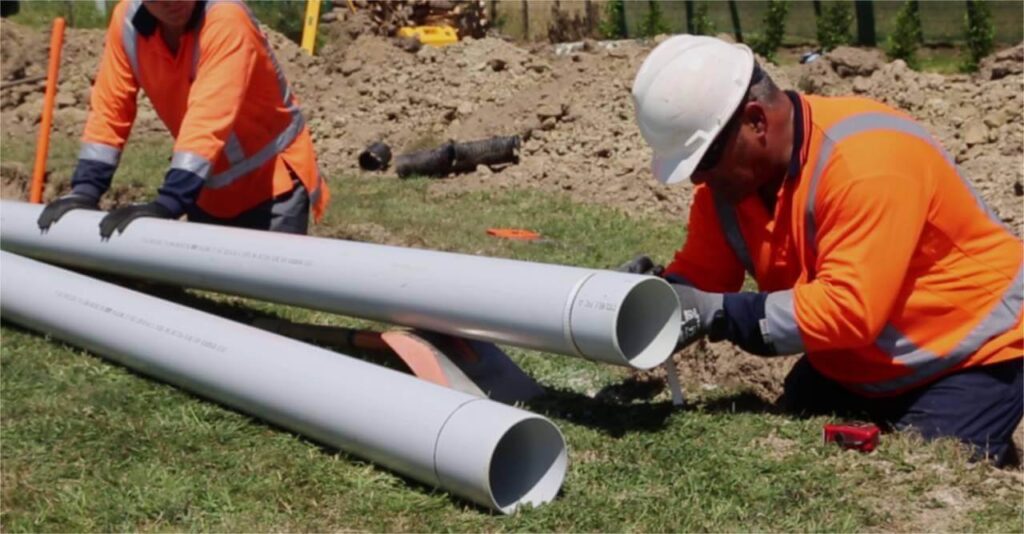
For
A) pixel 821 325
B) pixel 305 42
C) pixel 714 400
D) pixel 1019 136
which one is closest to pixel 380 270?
pixel 714 400

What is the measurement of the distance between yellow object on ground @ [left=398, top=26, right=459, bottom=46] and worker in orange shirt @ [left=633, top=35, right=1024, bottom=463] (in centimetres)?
1421

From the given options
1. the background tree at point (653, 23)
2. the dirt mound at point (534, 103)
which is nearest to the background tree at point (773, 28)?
the background tree at point (653, 23)

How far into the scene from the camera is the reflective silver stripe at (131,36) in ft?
19.3

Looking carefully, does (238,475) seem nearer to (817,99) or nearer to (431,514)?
(431,514)

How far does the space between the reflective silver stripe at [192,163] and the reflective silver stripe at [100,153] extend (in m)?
0.92

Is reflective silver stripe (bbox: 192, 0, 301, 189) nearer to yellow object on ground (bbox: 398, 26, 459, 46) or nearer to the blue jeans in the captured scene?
the blue jeans

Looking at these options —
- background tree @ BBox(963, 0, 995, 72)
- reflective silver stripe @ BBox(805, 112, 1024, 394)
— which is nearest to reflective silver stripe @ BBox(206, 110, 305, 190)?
reflective silver stripe @ BBox(805, 112, 1024, 394)

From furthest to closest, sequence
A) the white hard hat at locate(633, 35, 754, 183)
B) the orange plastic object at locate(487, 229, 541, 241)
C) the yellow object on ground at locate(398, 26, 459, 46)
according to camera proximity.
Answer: the yellow object on ground at locate(398, 26, 459, 46) < the orange plastic object at locate(487, 229, 541, 241) < the white hard hat at locate(633, 35, 754, 183)

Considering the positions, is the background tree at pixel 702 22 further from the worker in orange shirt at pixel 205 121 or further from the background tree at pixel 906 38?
the worker in orange shirt at pixel 205 121

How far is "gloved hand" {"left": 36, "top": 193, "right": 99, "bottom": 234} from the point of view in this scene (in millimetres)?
6195

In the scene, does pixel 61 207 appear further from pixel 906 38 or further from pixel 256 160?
pixel 906 38

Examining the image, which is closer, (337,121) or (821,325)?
(821,325)

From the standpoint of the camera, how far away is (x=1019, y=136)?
10.3 meters

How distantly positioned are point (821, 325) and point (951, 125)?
8.04 metres
